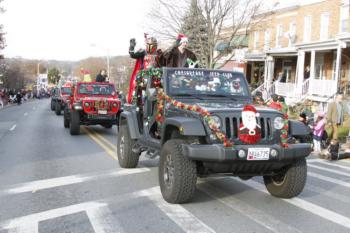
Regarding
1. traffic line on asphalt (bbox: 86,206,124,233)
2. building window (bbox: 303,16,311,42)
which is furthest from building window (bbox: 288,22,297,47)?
traffic line on asphalt (bbox: 86,206,124,233)

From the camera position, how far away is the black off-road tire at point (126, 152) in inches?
337

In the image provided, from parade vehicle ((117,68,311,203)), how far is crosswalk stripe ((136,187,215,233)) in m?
0.12

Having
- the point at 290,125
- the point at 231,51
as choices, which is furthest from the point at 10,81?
the point at 290,125

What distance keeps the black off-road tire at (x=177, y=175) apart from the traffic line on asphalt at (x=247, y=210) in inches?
27.0

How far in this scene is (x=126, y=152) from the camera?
8.63 meters

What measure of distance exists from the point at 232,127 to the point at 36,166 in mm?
4906

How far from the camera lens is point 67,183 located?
24.4 ft

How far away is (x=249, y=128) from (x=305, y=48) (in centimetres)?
2211

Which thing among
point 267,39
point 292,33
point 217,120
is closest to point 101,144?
point 217,120

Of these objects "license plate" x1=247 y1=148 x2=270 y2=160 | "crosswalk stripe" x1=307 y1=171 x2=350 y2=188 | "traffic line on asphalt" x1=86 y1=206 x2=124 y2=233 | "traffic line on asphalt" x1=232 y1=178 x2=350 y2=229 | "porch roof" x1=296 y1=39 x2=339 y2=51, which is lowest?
"crosswalk stripe" x1=307 y1=171 x2=350 y2=188

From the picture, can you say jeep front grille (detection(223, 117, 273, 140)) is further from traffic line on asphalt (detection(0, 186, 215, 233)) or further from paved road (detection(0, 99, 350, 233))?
traffic line on asphalt (detection(0, 186, 215, 233))

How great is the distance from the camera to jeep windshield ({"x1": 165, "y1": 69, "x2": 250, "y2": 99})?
7184 mm

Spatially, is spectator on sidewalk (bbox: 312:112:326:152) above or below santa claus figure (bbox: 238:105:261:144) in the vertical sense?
below

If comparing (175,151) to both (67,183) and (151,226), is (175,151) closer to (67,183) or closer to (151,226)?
(151,226)
